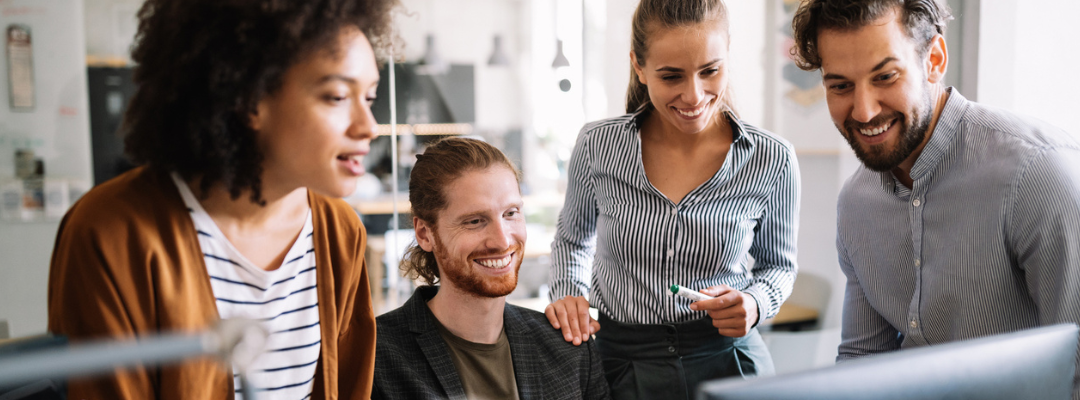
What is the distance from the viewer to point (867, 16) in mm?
1293

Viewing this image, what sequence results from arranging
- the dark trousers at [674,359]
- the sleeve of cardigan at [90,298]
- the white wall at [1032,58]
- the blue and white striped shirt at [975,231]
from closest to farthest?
the sleeve of cardigan at [90,298] < the blue and white striped shirt at [975,231] < the dark trousers at [674,359] < the white wall at [1032,58]

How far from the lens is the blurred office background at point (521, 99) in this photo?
265cm

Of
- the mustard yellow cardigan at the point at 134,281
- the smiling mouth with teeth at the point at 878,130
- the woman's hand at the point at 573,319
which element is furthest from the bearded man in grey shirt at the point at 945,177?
the mustard yellow cardigan at the point at 134,281

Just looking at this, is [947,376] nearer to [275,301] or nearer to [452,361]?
[275,301]

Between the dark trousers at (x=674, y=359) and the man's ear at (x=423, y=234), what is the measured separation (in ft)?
1.48

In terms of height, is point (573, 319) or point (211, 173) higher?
point (211, 173)

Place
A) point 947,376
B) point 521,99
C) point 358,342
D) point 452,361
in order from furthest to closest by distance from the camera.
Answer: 1. point 521,99
2. point 452,361
3. point 358,342
4. point 947,376

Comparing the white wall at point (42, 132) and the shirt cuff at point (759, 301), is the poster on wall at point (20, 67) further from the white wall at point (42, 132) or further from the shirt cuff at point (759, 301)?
the shirt cuff at point (759, 301)

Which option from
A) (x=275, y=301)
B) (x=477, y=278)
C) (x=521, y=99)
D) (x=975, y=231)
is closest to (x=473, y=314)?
(x=477, y=278)

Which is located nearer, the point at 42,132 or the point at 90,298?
the point at 90,298

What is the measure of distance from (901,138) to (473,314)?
87 centimetres

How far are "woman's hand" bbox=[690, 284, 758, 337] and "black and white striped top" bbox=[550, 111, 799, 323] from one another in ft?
0.25

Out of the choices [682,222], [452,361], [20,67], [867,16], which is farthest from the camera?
[20,67]

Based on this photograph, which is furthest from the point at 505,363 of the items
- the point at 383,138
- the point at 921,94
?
the point at 383,138
